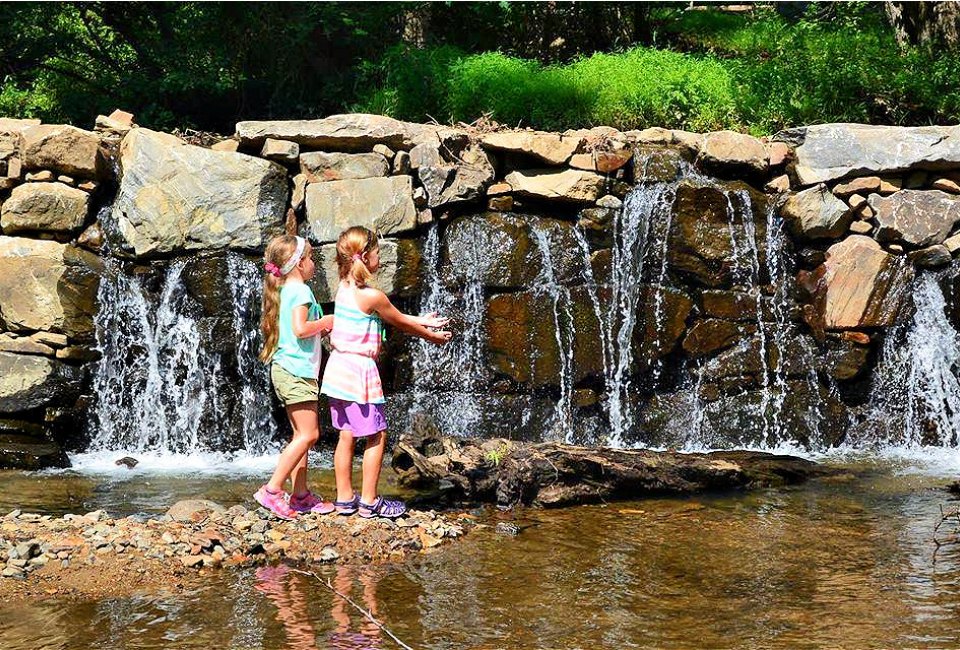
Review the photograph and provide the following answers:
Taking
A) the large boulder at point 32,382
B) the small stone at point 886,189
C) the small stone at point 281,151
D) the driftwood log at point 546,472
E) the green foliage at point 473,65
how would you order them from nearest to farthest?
1. the driftwood log at point 546,472
2. the large boulder at point 32,382
3. the small stone at point 281,151
4. the small stone at point 886,189
5. the green foliage at point 473,65

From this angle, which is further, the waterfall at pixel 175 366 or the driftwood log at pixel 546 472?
the waterfall at pixel 175 366

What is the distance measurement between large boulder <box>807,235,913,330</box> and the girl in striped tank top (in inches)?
194

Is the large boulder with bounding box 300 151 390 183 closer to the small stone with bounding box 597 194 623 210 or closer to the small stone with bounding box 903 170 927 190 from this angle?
the small stone with bounding box 597 194 623 210

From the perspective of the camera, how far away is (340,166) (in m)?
9.98

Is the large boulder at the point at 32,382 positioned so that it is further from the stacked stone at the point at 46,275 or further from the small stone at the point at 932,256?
the small stone at the point at 932,256

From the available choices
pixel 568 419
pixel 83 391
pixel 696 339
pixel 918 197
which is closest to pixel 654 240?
pixel 696 339

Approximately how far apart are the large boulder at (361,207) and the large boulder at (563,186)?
0.98m

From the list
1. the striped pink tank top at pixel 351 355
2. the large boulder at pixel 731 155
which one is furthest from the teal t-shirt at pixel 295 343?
the large boulder at pixel 731 155

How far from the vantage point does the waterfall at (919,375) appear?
10.1 m

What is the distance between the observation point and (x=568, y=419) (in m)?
9.80

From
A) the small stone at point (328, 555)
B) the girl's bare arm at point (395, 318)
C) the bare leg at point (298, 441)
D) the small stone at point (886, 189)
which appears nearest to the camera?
the small stone at point (328, 555)

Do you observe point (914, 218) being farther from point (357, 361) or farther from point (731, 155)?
point (357, 361)

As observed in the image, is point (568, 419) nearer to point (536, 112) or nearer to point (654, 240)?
point (654, 240)

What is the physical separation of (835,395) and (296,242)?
5.66 meters
